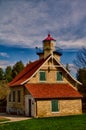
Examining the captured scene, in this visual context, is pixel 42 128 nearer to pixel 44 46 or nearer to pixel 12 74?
pixel 44 46

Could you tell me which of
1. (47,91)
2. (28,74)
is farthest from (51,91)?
(28,74)

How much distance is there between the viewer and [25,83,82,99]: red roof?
3770 cm

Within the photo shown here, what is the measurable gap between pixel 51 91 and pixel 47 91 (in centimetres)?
52

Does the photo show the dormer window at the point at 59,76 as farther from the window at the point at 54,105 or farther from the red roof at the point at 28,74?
the window at the point at 54,105

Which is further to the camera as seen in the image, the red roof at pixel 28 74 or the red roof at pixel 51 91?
the red roof at pixel 28 74

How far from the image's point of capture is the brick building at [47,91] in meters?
37.6

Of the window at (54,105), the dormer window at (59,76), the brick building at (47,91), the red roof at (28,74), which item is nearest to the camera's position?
the brick building at (47,91)

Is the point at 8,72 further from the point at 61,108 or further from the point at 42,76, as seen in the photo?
the point at 61,108

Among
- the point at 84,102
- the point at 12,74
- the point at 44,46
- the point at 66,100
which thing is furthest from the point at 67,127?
the point at 12,74

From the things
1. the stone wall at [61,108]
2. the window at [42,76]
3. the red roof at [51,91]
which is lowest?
the stone wall at [61,108]

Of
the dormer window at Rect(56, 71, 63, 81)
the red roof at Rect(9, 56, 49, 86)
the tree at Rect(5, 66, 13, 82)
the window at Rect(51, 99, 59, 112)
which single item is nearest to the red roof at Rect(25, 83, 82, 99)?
the window at Rect(51, 99, 59, 112)

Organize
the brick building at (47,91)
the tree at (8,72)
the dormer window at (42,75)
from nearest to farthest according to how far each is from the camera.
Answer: the brick building at (47,91) → the dormer window at (42,75) → the tree at (8,72)

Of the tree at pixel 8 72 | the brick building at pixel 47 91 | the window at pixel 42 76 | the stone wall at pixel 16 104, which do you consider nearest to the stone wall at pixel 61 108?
the brick building at pixel 47 91

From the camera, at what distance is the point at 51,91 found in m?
39.0
